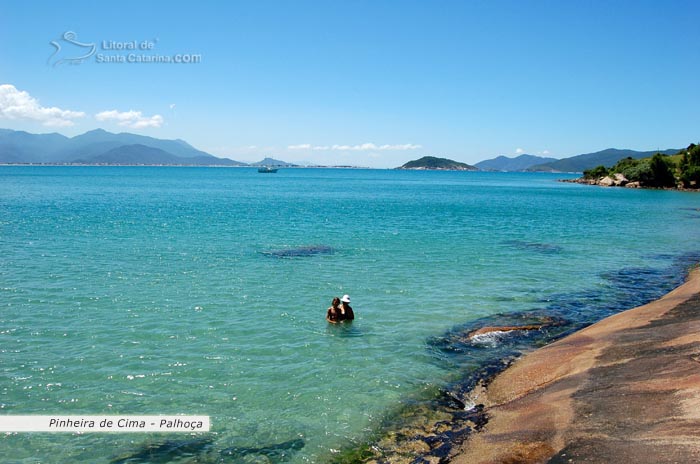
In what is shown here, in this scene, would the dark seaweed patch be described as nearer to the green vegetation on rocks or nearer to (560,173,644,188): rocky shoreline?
the green vegetation on rocks

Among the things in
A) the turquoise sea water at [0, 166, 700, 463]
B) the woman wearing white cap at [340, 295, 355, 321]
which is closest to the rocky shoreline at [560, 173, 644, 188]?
the turquoise sea water at [0, 166, 700, 463]

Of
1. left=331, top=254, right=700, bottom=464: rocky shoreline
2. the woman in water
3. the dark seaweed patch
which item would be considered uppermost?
the dark seaweed patch

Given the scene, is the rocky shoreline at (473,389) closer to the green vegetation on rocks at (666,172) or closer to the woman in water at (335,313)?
the woman in water at (335,313)

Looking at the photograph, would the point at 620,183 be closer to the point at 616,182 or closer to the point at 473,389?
the point at 616,182

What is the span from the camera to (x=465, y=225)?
176 feet

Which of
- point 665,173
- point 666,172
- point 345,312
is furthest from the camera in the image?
point 665,173

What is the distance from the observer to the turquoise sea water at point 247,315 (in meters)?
12.4

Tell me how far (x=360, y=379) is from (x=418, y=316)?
6.73 m

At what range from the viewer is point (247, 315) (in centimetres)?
2042

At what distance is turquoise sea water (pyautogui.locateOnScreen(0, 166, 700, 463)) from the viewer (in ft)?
40.8

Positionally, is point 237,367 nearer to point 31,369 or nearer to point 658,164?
point 31,369

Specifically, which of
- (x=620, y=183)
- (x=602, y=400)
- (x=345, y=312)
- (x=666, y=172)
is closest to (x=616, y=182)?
(x=620, y=183)

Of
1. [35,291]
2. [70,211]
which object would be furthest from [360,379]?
[70,211]

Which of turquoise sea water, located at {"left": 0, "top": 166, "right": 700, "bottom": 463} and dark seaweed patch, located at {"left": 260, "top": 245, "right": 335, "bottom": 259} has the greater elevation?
dark seaweed patch, located at {"left": 260, "top": 245, "right": 335, "bottom": 259}
